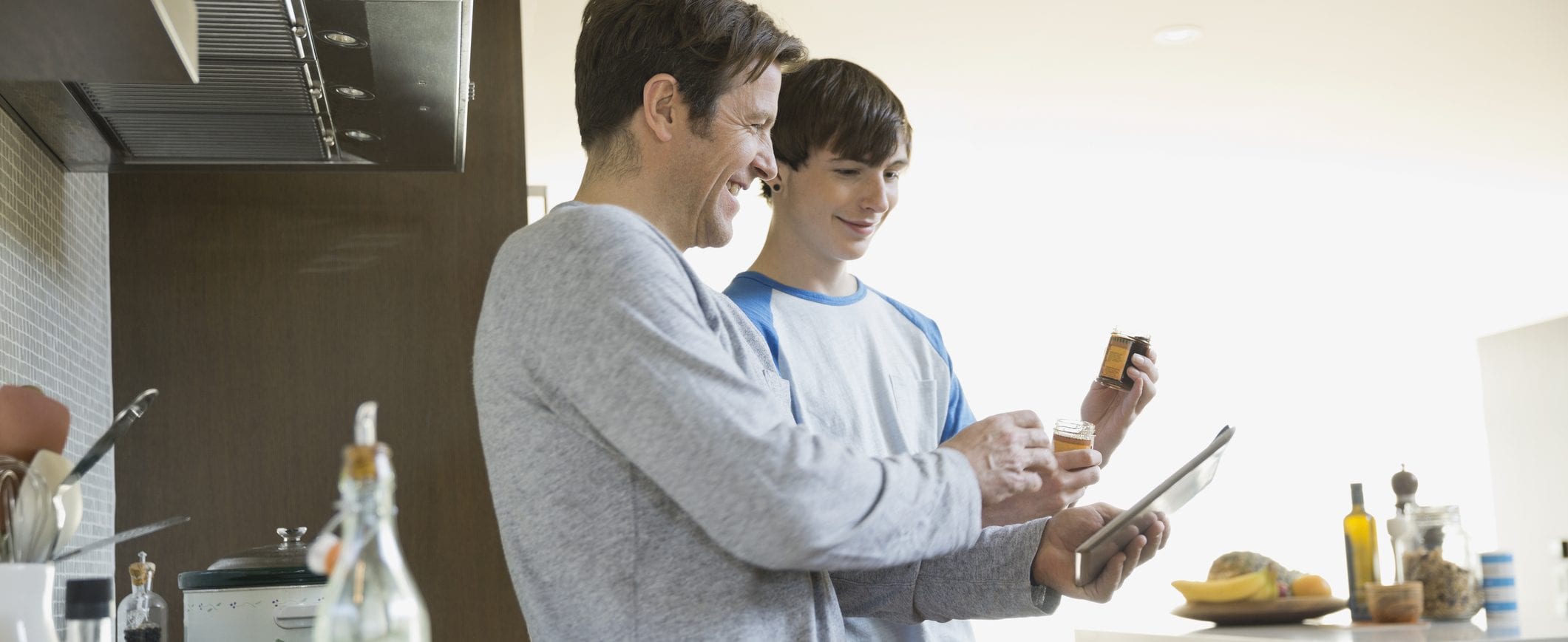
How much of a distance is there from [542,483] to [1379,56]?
4.58 meters

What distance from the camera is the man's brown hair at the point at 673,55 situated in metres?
1.24

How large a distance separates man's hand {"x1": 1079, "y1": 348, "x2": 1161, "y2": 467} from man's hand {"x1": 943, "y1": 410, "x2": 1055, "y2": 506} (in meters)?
0.62

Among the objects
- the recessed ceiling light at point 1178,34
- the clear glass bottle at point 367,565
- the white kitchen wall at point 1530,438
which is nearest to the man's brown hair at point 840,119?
the clear glass bottle at point 367,565

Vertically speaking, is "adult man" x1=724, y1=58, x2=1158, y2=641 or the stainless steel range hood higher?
the stainless steel range hood

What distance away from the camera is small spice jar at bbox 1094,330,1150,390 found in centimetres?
177

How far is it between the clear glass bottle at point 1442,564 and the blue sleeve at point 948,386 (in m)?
0.78

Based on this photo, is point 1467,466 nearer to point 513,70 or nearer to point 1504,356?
point 1504,356

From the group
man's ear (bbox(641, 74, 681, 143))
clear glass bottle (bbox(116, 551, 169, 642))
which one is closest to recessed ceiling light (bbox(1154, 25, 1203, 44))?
man's ear (bbox(641, 74, 681, 143))

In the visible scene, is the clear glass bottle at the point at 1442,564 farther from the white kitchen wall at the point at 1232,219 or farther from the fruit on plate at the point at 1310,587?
the white kitchen wall at the point at 1232,219

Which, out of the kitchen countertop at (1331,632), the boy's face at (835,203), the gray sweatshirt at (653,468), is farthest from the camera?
the boy's face at (835,203)

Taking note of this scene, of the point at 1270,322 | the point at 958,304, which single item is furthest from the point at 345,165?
the point at 1270,322

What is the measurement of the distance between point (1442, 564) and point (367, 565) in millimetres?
1847

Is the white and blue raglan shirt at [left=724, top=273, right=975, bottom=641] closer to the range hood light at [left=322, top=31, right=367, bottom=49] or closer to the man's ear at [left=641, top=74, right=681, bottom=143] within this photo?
the man's ear at [left=641, top=74, right=681, bottom=143]

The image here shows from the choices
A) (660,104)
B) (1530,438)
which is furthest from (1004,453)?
(1530,438)
